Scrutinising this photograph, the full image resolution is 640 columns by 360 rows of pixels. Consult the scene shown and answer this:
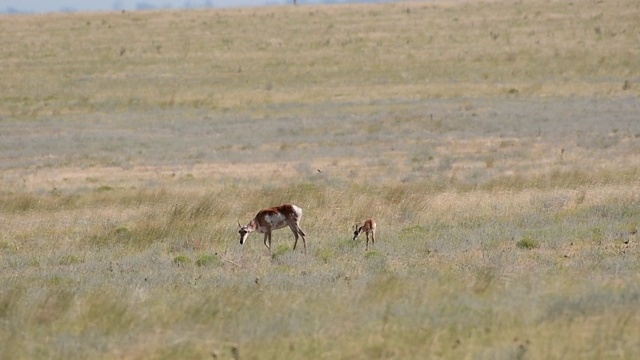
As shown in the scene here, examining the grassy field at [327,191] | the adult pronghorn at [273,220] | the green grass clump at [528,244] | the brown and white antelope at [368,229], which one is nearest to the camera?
the grassy field at [327,191]

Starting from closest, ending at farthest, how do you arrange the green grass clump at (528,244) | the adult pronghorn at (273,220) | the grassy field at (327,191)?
the grassy field at (327,191) < the green grass clump at (528,244) < the adult pronghorn at (273,220)

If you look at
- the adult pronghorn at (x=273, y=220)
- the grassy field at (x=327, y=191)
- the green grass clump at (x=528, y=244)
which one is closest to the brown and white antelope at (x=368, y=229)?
the grassy field at (x=327, y=191)

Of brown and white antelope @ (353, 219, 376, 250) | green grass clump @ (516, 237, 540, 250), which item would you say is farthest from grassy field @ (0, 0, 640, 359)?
brown and white antelope @ (353, 219, 376, 250)

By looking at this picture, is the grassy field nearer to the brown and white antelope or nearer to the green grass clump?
the green grass clump

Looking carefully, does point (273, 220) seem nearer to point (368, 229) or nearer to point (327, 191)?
point (368, 229)

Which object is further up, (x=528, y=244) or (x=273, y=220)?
(x=528, y=244)

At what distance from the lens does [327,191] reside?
2133 cm

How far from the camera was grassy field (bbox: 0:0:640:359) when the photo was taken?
805 cm

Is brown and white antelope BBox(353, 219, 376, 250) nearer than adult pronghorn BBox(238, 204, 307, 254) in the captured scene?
Yes

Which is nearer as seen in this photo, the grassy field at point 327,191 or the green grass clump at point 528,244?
the grassy field at point 327,191

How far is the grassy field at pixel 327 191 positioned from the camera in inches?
317

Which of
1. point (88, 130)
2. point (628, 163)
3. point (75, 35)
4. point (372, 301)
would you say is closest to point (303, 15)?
point (75, 35)

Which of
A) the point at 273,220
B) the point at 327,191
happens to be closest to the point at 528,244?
the point at 273,220

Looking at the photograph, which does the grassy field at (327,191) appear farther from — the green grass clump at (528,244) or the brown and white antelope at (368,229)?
the brown and white antelope at (368,229)
